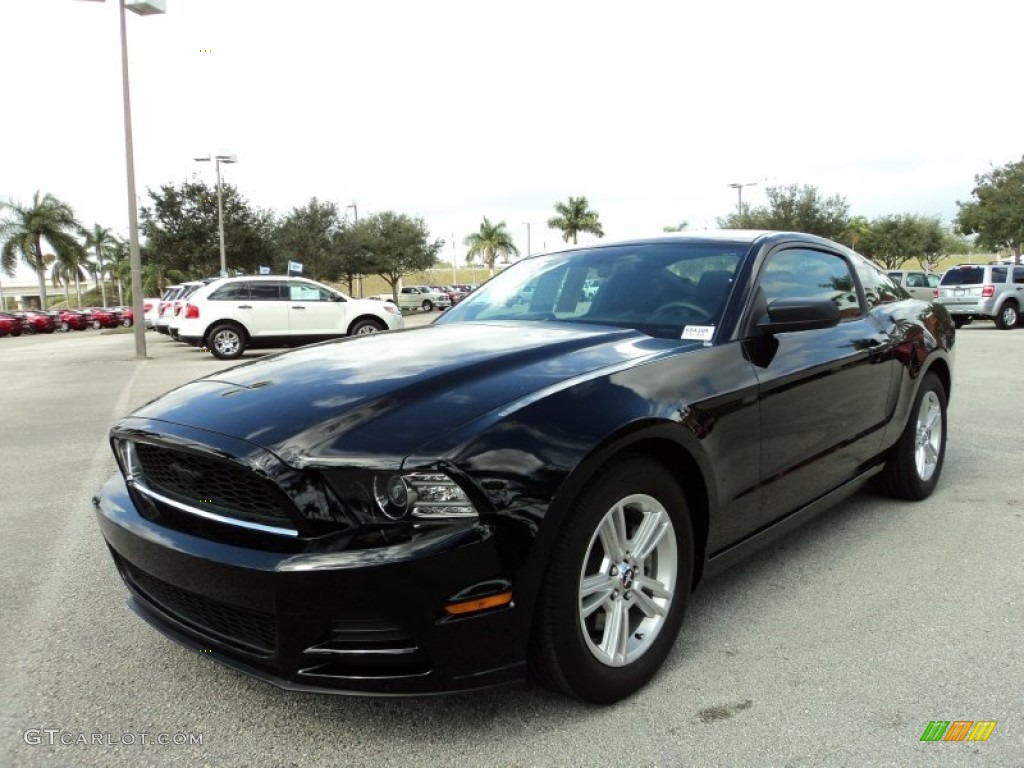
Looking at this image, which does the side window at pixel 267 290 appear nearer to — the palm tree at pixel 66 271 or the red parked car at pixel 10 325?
the red parked car at pixel 10 325

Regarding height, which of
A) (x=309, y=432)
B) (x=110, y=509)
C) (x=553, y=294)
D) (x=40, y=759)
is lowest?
(x=40, y=759)

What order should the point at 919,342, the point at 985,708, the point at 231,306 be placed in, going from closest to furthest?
the point at 985,708, the point at 919,342, the point at 231,306

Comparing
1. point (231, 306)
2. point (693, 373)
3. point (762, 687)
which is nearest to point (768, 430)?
point (693, 373)

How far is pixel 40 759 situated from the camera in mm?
2207

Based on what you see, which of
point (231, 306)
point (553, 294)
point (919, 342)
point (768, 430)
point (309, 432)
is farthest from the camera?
point (231, 306)

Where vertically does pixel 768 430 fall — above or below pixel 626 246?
below

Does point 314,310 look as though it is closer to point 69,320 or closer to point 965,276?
point 965,276

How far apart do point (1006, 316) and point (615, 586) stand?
21970 millimetres

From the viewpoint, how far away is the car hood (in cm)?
213

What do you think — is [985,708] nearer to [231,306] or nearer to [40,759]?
[40,759]

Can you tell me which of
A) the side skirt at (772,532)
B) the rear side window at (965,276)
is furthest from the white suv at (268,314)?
the rear side window at (965,276)

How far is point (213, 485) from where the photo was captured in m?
2.24

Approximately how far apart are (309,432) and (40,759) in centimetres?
123

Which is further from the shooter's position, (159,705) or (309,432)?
(159,705)
